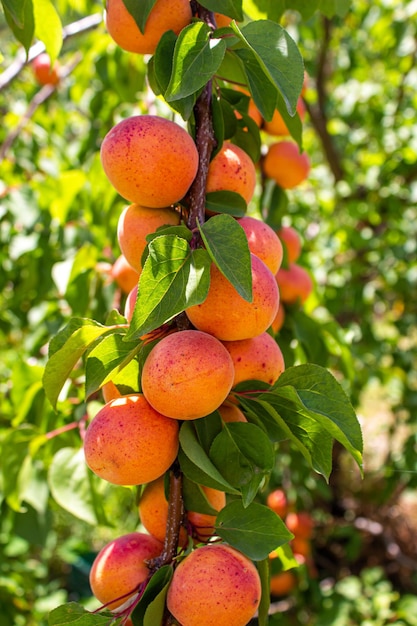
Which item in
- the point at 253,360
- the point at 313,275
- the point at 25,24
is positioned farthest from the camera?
the point at 313,275

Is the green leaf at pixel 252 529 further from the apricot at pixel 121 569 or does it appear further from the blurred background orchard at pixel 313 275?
the blurred background orchard at pixel 313 275

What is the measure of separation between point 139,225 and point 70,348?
0.15m

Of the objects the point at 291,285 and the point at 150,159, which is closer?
the point at 150,159

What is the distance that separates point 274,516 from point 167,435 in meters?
0.13

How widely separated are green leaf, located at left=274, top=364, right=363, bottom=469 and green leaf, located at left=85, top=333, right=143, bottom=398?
153 mm

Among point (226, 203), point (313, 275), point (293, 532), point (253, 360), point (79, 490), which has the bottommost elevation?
point (293, 532)

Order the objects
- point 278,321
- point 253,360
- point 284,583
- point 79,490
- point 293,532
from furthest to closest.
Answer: point 293,532 → point 284,583 → point 278,321 → point 79,490 → point 253,360

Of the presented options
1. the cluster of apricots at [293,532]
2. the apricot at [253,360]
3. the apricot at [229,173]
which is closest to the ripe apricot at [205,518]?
the apricot at [253,360]

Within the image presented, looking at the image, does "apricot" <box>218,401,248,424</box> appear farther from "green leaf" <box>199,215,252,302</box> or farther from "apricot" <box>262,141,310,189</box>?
"apricot" <box>262,141,310,189</box>

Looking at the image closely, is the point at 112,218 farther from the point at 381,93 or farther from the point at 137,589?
the point at 381,93

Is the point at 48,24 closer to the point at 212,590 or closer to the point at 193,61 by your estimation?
the point at 193,61

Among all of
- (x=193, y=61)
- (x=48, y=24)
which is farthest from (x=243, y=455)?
(x=48, y=24)

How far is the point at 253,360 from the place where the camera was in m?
0.66

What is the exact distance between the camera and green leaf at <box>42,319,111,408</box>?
24.5 inches
